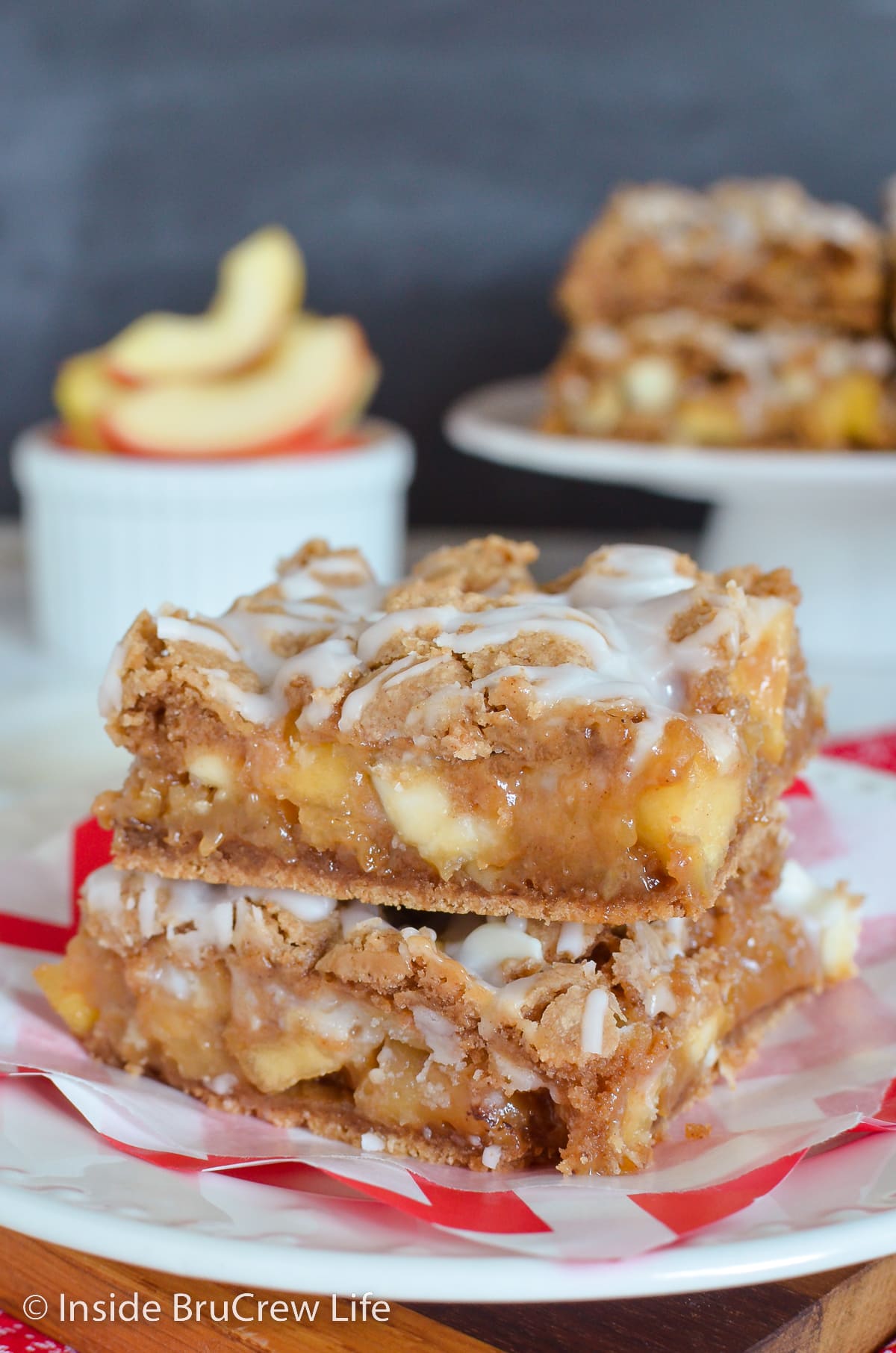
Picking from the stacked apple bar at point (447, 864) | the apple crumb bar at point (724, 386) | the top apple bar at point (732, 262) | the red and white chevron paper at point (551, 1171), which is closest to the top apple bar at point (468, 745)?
the stacked apple bar at point (447, 864)

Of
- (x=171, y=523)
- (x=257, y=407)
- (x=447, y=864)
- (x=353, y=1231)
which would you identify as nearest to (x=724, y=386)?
(x=257, y=407)

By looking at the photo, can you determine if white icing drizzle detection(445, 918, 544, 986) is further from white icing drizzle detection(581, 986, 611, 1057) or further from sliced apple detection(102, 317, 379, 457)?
sliced apple detection(102, 317, 379, 457)

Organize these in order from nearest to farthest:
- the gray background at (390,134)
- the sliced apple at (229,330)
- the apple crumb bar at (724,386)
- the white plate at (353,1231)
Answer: the white plate at (353,1231)
the apple crumb bar at (724,386)
the sliced apple at (229,330)
the gray background at (390,134)

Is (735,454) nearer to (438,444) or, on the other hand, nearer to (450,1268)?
(438,444)

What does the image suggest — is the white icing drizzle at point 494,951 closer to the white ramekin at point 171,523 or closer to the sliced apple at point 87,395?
the white ramekin at point 171,523

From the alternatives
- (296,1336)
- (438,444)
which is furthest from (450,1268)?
(438,444)
